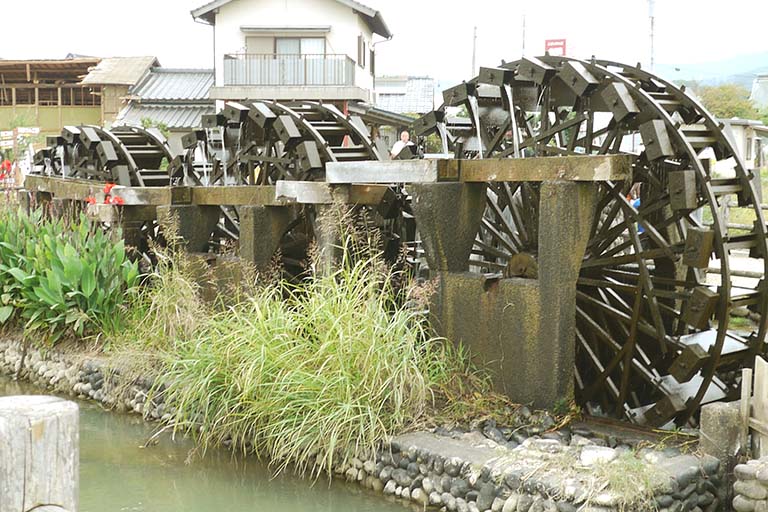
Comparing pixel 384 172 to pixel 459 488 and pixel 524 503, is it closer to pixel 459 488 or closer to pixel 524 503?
pixel 459 488

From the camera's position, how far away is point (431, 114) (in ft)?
41.2

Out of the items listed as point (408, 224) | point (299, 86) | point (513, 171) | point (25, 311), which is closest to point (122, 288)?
point (25, 311)

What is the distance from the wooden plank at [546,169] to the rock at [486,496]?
104 inches

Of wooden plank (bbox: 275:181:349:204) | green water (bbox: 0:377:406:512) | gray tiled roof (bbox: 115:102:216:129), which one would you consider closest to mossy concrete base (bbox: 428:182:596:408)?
green water (bbox: 0:377:406:512)

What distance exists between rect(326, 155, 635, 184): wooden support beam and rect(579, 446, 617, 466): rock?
2.18 meters

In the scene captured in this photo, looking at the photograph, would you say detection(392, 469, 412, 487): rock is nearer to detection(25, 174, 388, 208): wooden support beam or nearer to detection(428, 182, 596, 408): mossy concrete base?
detection(428, 182, 596, 408): mossy concrete base

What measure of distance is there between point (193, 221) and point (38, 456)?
997cm

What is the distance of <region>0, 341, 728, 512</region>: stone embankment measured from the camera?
6.76 m

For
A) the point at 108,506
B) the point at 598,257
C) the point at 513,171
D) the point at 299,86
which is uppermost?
the point at 299,86

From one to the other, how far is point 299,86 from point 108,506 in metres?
22.6

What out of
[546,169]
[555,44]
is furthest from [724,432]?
[555,44]

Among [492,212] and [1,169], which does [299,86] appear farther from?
[492,212]

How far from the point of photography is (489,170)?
9.04 m

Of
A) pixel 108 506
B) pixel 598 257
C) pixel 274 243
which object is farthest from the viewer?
pixel 274 243
